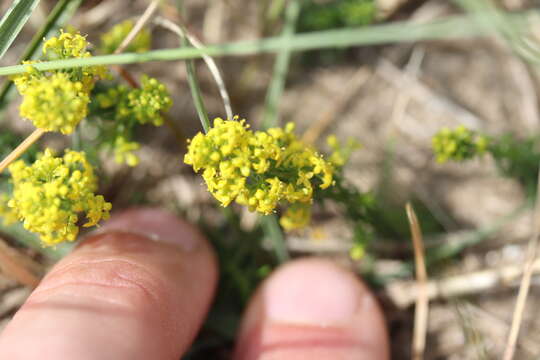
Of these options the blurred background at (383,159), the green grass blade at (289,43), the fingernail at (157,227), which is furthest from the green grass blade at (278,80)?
the green grass blade at (289,43)

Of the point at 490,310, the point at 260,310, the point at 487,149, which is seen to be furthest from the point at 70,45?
the point at 490,310

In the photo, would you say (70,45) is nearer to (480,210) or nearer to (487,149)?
(487,149)

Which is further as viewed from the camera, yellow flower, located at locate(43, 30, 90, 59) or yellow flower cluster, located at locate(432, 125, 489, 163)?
yellow flower cluster, located at locate(432, 125, 489, 163)

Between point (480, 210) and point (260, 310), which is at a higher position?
→ point (480, 210)

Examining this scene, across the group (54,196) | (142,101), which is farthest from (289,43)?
(54,196)

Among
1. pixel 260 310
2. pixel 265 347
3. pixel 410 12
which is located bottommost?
pixel 265 347

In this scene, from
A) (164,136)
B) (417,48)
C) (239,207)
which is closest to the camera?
(239,207)

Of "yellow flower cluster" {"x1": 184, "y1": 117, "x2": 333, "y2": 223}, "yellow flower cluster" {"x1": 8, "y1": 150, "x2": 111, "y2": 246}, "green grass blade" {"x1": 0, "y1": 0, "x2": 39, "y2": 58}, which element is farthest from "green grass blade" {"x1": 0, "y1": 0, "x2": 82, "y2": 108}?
"yellow flower cluster" {"x1": 184, "y1": 117, "x2": 333, "y2": 223}

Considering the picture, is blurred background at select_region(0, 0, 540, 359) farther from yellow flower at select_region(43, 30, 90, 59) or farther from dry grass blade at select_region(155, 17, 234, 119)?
yellow flower at select_region(43, 30, 90, 59)
